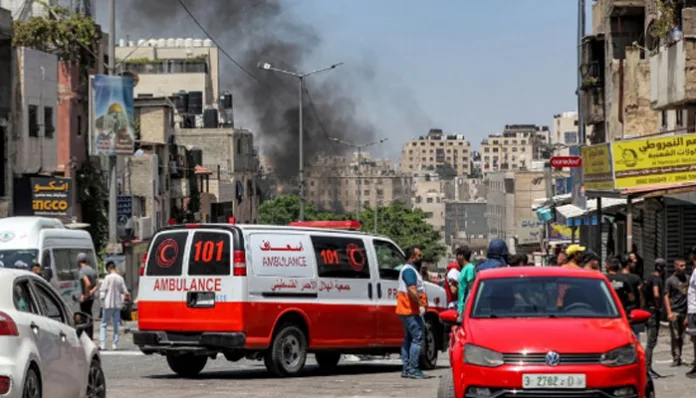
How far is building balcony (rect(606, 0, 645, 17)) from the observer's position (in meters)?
51.5

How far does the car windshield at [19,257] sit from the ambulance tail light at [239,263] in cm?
1123

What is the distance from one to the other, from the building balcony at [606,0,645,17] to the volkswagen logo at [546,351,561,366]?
1582 inches

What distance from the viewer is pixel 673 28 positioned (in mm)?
38969

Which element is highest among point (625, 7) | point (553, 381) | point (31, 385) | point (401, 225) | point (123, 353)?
point (625, 7)

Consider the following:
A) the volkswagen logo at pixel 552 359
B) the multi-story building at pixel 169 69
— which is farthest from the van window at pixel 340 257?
the multi-story building at pixel 169 69

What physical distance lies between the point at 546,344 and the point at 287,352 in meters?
8.43

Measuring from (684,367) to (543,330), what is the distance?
1040cm

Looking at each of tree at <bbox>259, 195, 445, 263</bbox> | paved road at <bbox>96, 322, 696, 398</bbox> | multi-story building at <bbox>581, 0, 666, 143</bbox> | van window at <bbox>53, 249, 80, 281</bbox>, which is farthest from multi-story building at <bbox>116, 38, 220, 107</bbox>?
paved road at <bbox>96, 322, 696, 398</bbox>

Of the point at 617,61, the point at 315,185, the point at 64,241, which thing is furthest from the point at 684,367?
the point at 315,185

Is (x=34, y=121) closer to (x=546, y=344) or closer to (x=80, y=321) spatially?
(x=80, y=321)

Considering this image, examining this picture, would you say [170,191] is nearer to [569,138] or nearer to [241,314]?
[241,314]

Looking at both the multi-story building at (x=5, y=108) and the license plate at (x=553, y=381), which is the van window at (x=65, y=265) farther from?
the license plate at (x=553, y=381)

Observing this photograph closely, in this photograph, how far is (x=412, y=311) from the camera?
19953mm

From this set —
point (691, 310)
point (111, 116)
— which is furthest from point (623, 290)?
point (111, 116)
